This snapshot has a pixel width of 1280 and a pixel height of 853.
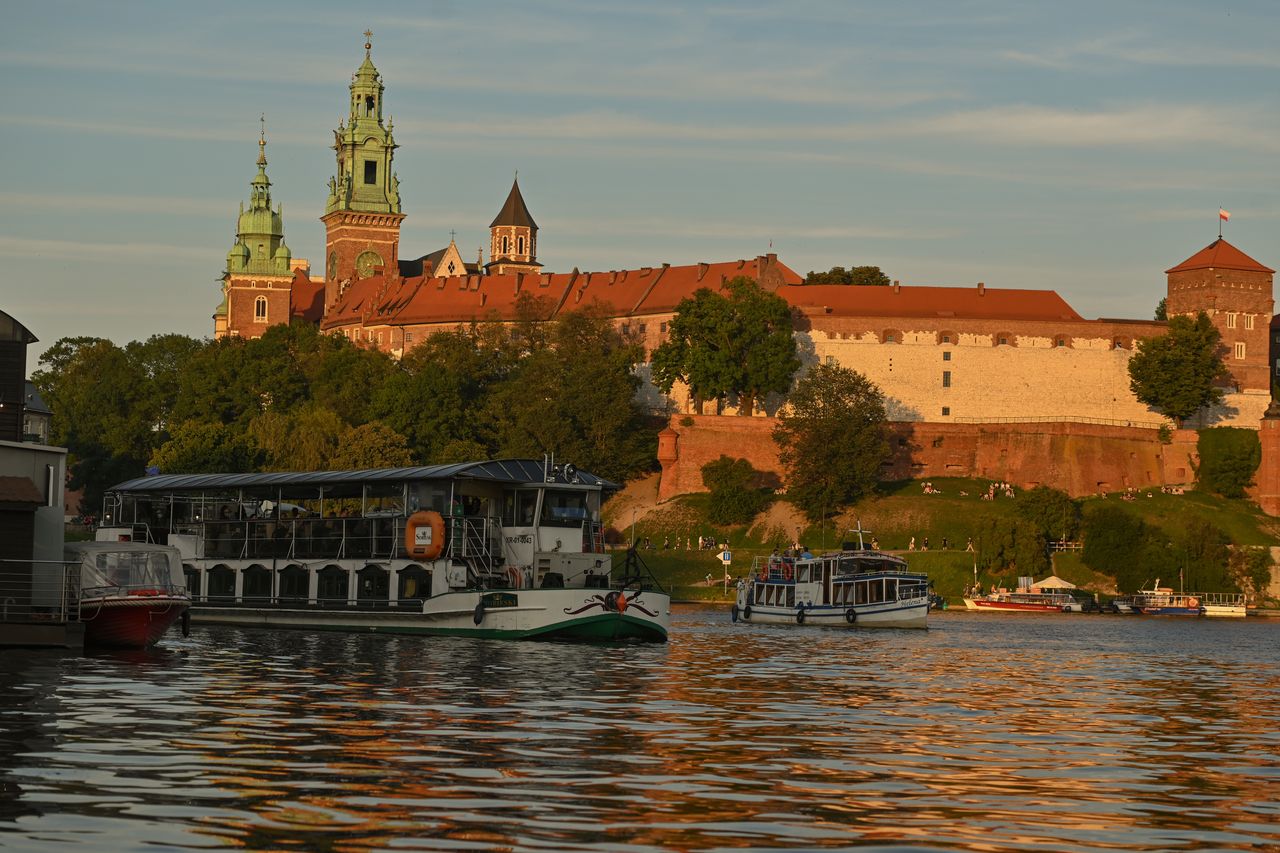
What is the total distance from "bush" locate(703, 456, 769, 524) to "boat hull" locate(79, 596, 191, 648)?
285 ft

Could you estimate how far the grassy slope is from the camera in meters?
121

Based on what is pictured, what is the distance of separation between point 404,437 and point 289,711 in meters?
103

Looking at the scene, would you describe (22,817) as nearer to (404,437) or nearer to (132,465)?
(404,437)

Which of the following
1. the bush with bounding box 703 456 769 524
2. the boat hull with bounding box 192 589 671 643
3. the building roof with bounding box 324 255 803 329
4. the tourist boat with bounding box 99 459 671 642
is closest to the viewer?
the boat hull with bounding box 192 589 671 643

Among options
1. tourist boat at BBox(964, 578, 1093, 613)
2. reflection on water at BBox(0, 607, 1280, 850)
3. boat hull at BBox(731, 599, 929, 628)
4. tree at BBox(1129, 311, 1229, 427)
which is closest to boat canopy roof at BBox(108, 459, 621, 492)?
reflection on water at BBox(0, 607, 1280, 850)

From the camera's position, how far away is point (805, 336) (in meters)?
151

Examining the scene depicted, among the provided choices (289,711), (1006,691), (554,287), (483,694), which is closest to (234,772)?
(289,711)

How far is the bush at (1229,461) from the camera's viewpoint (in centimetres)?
13788

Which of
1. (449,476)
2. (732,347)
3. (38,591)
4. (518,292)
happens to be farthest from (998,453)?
(38,591)

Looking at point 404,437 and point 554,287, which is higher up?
point 554,287

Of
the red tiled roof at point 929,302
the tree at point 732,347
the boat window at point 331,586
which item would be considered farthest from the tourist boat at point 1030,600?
the boat window at point 331,586

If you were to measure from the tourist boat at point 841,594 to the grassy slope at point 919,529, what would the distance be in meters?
28.0

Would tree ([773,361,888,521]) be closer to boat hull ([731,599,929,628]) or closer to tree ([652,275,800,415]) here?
tree ([652,275,800,415])

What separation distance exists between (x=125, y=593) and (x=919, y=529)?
279ft
